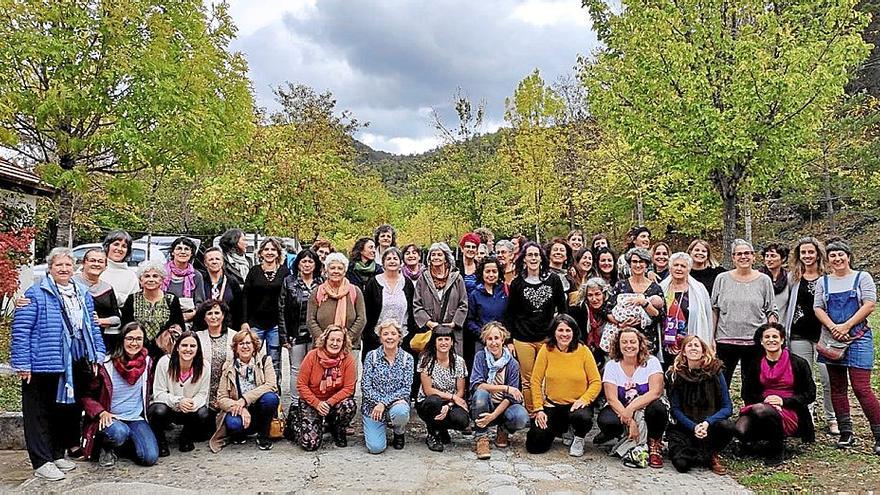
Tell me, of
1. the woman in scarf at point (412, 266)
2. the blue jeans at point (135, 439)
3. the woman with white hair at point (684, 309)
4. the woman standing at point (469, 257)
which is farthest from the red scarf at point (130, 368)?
the woman with white hair at point (684, 309)

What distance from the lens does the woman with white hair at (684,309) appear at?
585 centimetres

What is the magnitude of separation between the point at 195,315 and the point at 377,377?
1674 mm

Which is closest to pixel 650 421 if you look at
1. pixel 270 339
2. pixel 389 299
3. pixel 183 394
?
pixel 389 299

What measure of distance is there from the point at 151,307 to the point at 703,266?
5.08 m

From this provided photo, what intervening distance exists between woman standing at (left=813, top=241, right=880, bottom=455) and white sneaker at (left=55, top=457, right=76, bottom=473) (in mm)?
6132

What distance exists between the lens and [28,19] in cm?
919

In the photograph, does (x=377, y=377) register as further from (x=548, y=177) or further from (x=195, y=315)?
(x=548, y=177)

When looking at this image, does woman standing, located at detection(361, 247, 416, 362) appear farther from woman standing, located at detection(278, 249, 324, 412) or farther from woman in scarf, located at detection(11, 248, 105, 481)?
woman in scarf, located at detection(11, 248, 105, 481)

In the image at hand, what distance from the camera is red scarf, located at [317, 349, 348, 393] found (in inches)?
225

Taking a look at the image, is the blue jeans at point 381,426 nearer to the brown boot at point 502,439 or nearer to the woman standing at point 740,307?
the brown boot at point 502,439

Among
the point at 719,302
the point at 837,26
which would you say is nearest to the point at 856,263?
the point at 837,26

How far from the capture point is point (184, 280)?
20.3ft

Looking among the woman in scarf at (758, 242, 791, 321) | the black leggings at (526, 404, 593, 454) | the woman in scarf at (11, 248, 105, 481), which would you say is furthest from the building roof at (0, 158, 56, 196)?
the woman in scarf at (758, 242, 791, 321)

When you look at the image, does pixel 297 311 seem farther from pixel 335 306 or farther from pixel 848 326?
pixel 848 326
